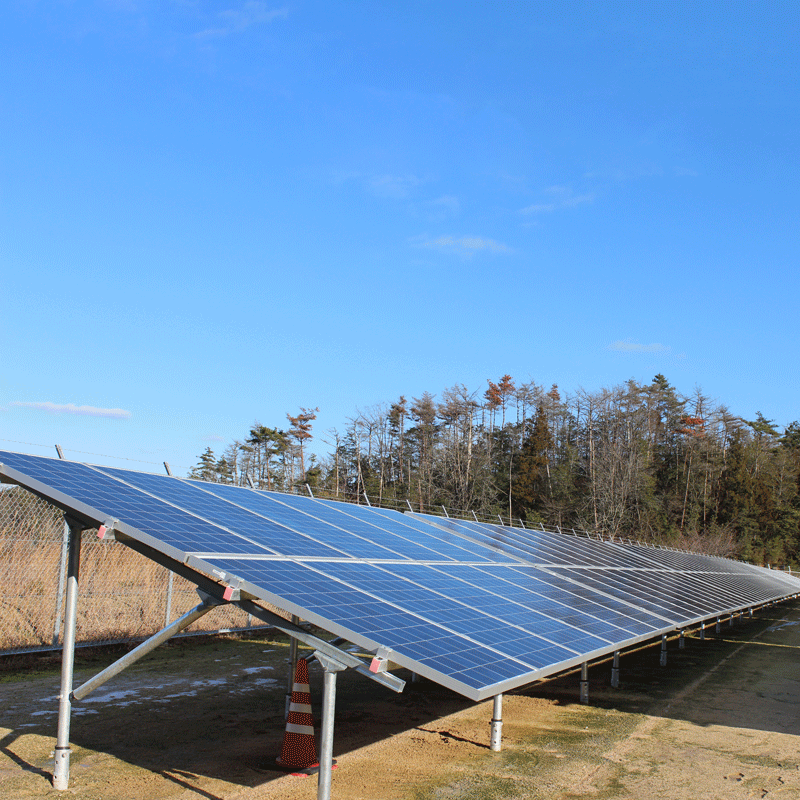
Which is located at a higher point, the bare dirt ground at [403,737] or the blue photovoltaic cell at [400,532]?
the blue photovoltaic cell at [400,532]

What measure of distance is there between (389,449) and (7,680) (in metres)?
59.4

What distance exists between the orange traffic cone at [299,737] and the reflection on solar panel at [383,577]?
55.0 inches

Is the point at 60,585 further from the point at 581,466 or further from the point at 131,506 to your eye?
the point at 581,466

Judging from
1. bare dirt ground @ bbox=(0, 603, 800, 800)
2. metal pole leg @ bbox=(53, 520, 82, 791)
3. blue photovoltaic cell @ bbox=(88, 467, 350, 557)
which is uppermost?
blue photovoltaic cell @ bbox=(88, 467, 350, 557)

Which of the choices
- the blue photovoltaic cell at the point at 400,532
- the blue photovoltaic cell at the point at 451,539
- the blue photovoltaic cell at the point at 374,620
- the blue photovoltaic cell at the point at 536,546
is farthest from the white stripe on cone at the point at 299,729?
the blue photovoltaic cell at the point at 536,546

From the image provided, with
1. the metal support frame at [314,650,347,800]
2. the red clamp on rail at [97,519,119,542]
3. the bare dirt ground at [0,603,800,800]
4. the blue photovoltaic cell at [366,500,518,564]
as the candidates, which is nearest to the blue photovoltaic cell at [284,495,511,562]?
the blue photovoltaic cell at [366,500,518,564]

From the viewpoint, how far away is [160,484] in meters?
9.09

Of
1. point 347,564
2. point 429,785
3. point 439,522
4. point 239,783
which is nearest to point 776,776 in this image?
point 429,785

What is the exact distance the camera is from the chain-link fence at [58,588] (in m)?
13.0

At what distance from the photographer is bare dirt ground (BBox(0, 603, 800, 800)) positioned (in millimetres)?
6996

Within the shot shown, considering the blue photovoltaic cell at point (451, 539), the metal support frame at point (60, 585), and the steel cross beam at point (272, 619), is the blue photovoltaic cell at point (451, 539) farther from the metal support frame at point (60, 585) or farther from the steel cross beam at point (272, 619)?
the steel cross beam at point (272, 619)

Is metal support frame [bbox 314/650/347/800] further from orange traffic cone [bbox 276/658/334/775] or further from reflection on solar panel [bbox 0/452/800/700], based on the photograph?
orange traffic cone [bbox 276/658/334/775]

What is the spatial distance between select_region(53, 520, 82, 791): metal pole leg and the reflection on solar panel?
581mm

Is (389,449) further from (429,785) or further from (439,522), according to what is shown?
(429,785)
